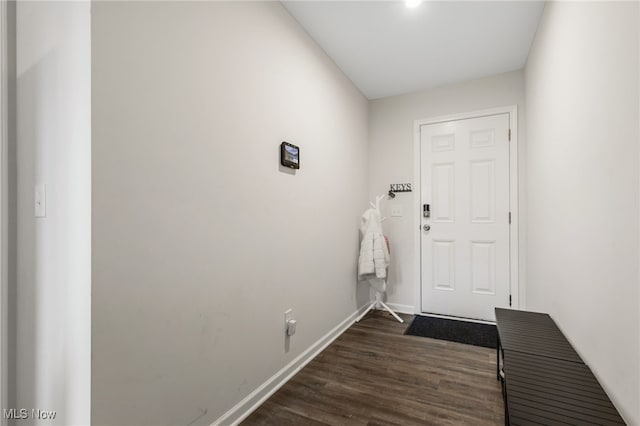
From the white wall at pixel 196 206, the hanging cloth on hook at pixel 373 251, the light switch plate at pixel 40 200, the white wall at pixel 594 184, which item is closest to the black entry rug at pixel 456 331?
the hanging cloth on hook at pixel 373 251

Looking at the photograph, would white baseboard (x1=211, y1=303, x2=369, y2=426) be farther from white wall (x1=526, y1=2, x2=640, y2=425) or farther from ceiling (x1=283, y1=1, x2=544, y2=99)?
ceiling (x1=283, y1=1, x2=544, y2=99)

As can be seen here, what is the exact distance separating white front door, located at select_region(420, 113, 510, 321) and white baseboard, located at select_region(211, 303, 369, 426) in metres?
1.36

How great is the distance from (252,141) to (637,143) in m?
1.60

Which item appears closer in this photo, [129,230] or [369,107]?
[129,230]

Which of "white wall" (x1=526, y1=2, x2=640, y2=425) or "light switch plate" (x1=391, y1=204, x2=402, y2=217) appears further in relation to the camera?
"light switch plate" (x1=391, y1=204, x2=402, y2=217)

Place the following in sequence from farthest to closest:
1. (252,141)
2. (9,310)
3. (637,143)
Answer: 1. (252,141)
2. (9,310)
3. (637,143)

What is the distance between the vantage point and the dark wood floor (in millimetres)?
1622

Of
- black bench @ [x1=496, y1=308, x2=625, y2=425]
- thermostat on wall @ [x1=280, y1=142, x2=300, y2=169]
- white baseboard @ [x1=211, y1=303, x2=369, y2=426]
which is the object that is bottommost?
white baseboard @ [x1=211, y1=303, x2=369, y2=426]

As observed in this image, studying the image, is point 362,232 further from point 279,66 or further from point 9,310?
point 9,310

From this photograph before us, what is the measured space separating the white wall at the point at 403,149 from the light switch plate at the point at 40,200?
298 cm

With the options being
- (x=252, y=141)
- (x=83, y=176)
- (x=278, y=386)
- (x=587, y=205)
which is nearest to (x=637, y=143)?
(x=587, y=205)

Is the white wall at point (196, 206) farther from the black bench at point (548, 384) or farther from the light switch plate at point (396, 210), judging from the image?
the light switch plate at point (396, 210)

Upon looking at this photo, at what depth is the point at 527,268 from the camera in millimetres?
2818

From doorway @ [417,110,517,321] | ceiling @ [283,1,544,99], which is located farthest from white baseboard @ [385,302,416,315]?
ceiling @ [283,1,544,99]
